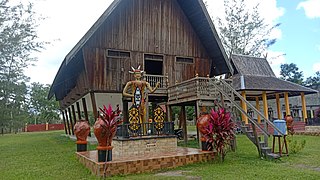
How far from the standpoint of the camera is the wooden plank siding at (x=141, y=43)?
11898mm

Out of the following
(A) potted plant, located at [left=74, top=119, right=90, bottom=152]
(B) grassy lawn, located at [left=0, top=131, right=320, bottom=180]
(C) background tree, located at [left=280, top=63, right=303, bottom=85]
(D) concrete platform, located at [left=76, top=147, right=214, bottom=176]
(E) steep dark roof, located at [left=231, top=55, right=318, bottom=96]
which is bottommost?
(B) grassy lawn, located at [left=0, top=131, right=320, bottom=180]

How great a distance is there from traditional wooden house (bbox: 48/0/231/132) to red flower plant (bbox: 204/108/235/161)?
5.19 m

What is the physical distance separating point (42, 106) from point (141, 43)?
39.4 metres

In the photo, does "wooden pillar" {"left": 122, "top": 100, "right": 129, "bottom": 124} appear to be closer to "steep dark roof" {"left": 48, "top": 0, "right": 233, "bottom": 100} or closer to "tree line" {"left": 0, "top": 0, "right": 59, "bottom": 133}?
"steep dark roof" {"left": 48, "top": 0, "right": 233, "bottom": 100}

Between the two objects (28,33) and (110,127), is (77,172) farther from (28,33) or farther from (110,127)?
(28,33)

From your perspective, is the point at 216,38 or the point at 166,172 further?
the point at 216,38

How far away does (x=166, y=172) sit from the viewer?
677cm

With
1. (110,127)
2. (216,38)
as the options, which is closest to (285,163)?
(110,127)

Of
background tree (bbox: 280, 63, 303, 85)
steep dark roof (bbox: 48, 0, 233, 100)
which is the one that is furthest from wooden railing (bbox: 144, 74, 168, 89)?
background tree (bbox: 280, 63, 303, 85)

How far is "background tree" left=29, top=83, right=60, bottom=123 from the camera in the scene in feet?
153

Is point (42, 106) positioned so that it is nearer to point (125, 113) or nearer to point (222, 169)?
point (125, 113)

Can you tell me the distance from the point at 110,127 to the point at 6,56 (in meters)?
8.07

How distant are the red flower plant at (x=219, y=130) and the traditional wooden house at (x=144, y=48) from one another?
17.0ft

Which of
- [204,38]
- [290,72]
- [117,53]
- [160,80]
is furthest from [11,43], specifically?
[290,72]
